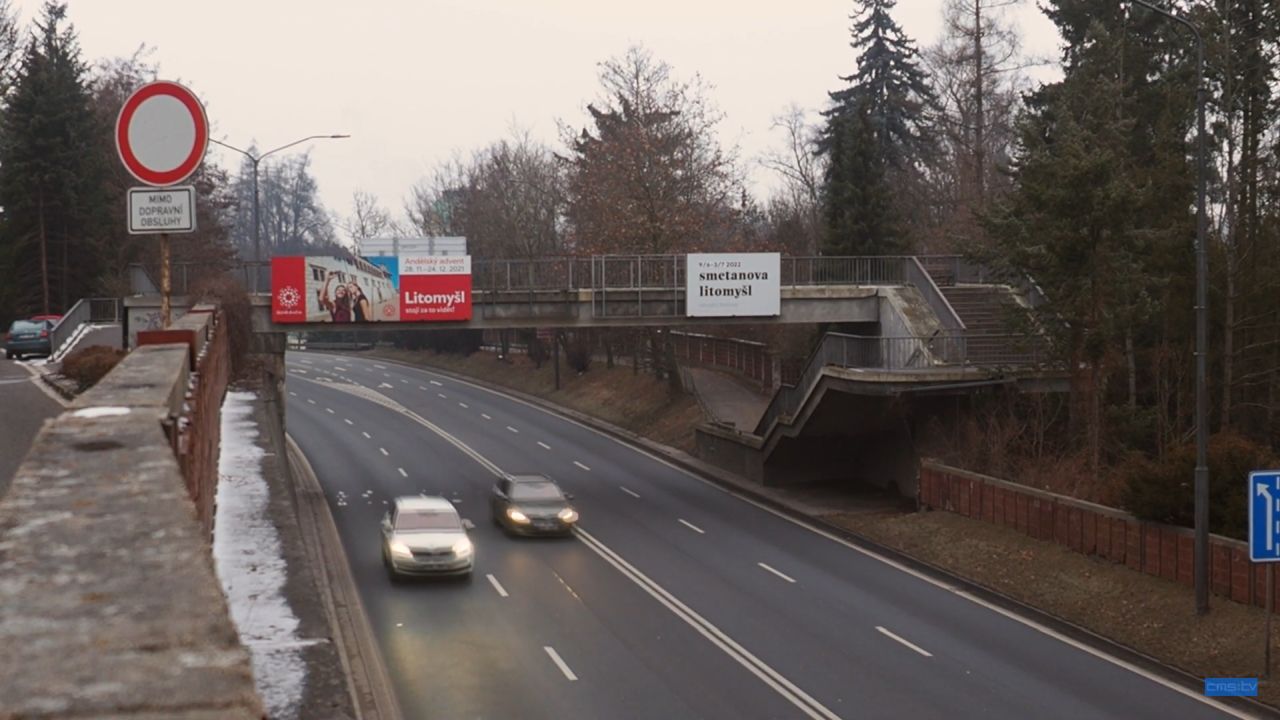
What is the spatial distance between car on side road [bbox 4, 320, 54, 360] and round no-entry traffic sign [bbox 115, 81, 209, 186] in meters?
34.2

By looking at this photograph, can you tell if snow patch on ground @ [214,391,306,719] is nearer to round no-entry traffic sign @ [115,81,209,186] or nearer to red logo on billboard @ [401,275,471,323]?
round no-entry traffic sign @ [115,81,209,186]

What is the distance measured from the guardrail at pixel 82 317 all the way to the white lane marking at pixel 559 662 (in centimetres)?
2874

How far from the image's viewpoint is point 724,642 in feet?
74.4

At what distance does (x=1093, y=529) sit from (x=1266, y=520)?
7.68 metres

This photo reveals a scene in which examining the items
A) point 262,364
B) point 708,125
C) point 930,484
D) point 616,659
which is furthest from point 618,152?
point 616,659

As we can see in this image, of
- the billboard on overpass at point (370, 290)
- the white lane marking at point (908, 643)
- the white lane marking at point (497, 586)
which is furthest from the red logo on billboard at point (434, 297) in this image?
the white lane marking at point (908, 643)

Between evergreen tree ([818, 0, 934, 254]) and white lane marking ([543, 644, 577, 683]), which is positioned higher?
evergreen tree ([818, 0, 934, 254])

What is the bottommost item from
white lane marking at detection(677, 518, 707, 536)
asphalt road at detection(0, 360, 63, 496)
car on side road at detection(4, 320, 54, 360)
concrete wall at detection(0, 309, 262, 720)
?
white lane marking at detection(677, 518, 707, 536)

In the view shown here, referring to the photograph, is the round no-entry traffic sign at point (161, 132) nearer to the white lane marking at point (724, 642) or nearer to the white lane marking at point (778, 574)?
the white lane marking at point (724, 642)

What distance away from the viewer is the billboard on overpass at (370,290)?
36.3 m

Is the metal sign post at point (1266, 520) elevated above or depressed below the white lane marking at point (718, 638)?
above

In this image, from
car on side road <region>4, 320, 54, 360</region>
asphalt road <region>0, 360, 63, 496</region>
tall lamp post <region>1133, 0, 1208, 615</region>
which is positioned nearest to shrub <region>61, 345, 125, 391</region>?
asphalt road <region>0, 360, 63, 496</region>

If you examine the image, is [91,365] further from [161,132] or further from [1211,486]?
[1211,486]

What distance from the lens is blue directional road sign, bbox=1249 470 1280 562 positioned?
19.0 metres
